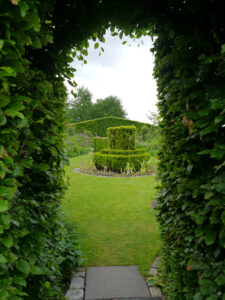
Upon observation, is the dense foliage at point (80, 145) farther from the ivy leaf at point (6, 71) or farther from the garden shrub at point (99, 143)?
the ivy leaf at point (6, 71)

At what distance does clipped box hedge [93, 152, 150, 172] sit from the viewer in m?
9.36

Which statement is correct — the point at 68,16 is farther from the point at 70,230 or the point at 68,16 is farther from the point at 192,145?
the point at 70,230

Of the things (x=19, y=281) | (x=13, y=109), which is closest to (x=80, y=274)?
(x=19, y=281)

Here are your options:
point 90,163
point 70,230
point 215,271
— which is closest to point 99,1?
point 215,271

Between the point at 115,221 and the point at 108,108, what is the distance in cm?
4069

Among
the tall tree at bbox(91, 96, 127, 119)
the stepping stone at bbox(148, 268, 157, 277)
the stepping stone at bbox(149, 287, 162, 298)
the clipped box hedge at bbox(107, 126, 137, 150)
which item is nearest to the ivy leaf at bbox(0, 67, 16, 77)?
the stepping stone at bbox(149, 287, 162, 298)

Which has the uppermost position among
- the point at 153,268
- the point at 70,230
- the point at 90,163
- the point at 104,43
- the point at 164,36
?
the point at 104,43

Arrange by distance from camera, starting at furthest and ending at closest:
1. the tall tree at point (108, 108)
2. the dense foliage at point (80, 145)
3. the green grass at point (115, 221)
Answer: the tall tree at point (108, 108)
the dense foliage at point (80, 145)
the green grass at point (115, 221)

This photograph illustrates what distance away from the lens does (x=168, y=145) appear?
228 centimetres

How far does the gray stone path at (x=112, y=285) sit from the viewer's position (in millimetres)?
2387

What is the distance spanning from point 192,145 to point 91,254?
256 centimetres

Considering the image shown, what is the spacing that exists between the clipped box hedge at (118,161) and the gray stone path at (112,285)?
21.2ft

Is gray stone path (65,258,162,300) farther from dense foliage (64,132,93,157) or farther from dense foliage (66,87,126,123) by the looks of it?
dense foliage (66,87,126,123)

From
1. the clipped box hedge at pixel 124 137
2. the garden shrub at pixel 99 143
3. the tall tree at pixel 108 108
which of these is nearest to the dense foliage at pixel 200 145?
the clipped box hedge at pixel 124 137
